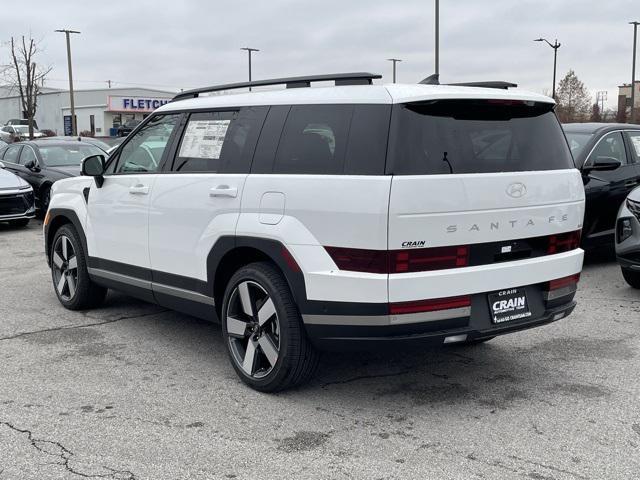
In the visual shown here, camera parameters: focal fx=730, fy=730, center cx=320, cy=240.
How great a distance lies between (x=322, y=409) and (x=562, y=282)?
66.6 inches

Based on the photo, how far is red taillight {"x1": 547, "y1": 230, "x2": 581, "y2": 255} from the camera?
4.47 meters

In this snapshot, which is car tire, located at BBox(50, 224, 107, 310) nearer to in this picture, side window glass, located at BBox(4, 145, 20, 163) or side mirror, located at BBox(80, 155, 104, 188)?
side mirror, located at BBox(80, 155, 104, 188)

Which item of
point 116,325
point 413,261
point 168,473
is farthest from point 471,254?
point 116,325

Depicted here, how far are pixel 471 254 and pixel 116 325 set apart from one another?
3.44m

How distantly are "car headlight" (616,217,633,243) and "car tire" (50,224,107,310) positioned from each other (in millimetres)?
5005

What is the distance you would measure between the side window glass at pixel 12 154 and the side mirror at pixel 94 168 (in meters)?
9.98

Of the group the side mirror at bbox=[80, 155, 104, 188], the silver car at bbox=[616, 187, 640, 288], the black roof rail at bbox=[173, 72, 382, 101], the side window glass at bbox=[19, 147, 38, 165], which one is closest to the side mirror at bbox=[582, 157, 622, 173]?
the silver car at bbox=[616, 187, 640, 288]

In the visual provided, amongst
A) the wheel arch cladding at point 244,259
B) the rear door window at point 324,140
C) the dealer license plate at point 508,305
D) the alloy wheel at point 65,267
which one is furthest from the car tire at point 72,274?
the dealer license plate at point 508,305

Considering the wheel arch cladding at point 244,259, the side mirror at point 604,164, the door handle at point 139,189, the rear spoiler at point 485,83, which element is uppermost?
the rear spoiler at point 485,83

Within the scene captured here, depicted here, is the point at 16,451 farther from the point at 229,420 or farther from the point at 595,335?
the point at 595,335

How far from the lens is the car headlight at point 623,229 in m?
7.15

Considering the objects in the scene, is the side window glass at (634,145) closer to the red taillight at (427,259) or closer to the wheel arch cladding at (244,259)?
the red taillight at (427,259)

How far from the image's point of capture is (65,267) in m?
6.66

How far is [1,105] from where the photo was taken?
84.4 m
